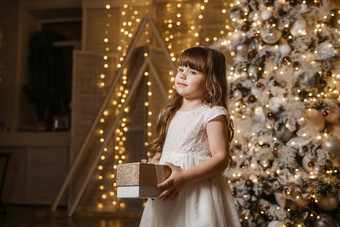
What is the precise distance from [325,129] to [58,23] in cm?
371

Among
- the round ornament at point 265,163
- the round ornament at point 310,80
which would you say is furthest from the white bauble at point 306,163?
the round ornament at point 310,80

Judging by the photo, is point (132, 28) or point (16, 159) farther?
point (16, 159)

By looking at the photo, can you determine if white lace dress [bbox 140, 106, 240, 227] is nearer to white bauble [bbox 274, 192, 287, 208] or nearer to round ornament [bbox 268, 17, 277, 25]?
white bauble [bbox 274, 192, 287, 208]

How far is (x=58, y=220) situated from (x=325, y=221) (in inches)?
82.9

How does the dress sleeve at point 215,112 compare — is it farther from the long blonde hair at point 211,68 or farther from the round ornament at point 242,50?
the round ornament at point 242,50

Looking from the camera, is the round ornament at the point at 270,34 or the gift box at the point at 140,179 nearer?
the gift box at the point at 140,179

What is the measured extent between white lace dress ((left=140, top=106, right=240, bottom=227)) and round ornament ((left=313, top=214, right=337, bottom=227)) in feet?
5.31

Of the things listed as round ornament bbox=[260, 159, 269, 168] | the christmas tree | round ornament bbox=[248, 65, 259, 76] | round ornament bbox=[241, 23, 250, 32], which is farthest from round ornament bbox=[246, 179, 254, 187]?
round ornament bbox=[241, 23, 250, 32]

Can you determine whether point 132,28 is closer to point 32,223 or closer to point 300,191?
point 32,223

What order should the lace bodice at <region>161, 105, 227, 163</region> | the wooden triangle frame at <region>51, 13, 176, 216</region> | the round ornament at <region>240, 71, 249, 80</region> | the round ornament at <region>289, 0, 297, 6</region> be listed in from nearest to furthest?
the lace bodice at <region>161, 105, 227, 163</region>, the round ornament at <region>289, 0, 297, 6</region>, the round ornament at <region>240, 71, 249, 80</region>, the wooden triangle frame at <region>51, 13, 176, 216</region>

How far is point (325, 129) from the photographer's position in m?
2.96

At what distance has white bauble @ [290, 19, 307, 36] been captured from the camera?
10.0ft

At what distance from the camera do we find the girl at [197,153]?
129 centimetres

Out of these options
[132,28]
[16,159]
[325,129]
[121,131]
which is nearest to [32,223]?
[121,131]
